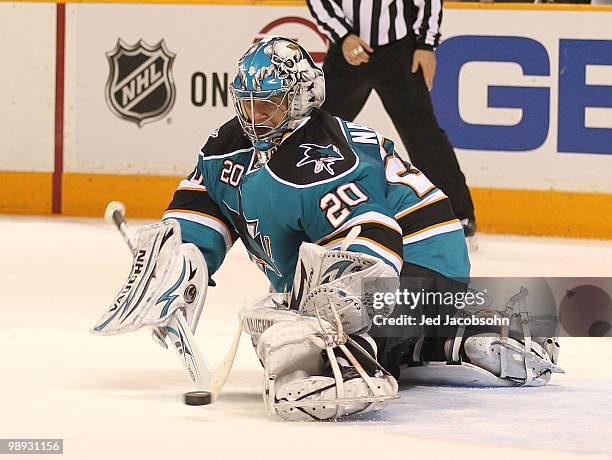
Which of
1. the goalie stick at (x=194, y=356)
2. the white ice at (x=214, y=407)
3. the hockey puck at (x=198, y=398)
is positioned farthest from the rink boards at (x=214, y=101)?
the hockey puck at (x=198, y=398)

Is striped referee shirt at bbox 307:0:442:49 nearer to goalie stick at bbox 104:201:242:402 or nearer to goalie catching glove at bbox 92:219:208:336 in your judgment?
goalie catching glove at bbox 92:219:208:336

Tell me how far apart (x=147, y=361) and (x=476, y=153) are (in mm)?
3456

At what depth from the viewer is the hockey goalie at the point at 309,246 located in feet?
11.0

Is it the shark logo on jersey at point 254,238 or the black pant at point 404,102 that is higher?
the black pant at point 404,102

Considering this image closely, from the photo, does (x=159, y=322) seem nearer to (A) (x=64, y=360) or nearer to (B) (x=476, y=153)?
(A) (x=64, y=360)

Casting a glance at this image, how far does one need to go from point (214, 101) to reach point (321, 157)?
13.6 feet

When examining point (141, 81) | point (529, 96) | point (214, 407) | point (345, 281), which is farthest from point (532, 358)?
point (141, 81)

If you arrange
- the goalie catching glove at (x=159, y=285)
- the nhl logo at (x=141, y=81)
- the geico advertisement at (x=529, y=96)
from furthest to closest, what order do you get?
A: the nhl logo at (x=141, y=81)
the geico advertisement at (x=529, y=96)
the goalie catching glove at (x=159, y=285)

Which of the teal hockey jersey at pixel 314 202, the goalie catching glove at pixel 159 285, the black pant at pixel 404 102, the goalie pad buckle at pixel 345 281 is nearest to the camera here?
the goalie pad buckle at pixel 345 281

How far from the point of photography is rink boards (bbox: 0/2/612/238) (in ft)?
23.4

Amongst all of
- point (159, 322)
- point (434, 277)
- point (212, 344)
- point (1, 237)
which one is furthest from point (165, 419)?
point (1, 237)

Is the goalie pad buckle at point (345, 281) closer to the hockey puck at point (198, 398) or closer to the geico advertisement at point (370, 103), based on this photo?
the hockey puck at point (198, 398)

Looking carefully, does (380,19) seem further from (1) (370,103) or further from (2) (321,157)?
(2) (321,157)

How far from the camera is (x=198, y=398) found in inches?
135
